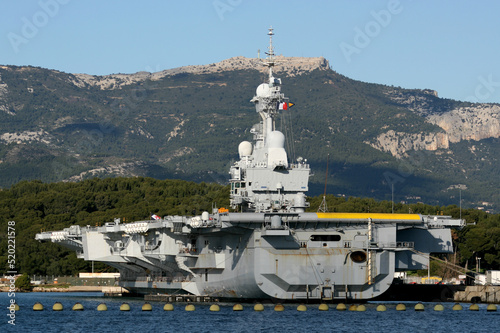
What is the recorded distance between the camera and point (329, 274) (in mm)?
57094

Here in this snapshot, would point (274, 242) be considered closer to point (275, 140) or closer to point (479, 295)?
point (275, 140)

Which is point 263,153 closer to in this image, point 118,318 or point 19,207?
point 118,318

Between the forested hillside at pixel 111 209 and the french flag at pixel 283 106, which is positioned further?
the forested hillside at pixel 111 209

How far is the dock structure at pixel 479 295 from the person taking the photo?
67.1 metres

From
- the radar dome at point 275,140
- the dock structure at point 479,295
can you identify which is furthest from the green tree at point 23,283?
the dock structure at point 479,295

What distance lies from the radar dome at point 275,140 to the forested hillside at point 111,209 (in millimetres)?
40822

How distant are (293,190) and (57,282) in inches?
1961

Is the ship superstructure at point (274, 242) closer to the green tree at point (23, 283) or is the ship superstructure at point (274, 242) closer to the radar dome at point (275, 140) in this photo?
the radar dome at point (275, 140)

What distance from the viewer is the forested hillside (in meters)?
103

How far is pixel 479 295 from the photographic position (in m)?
68.1

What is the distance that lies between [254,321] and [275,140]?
17.1 meters

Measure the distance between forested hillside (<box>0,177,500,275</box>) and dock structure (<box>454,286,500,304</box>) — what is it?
96.8ft

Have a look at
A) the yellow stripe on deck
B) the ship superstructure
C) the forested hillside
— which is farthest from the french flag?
the forested hillside

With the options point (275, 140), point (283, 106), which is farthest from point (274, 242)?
point (283, 106)
